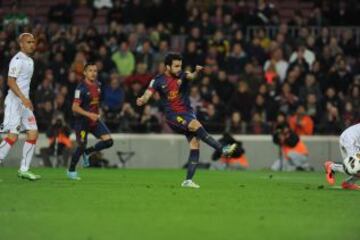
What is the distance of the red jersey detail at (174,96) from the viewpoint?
50.5ft

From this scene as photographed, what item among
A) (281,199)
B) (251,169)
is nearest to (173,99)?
(281,199)

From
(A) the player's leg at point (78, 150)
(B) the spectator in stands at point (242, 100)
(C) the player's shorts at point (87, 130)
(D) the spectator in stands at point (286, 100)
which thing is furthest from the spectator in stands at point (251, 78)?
(A) the player's leg at point (78, 150)

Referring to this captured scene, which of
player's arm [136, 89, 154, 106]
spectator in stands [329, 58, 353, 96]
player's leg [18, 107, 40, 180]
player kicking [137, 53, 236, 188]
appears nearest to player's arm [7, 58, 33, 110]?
player's leg [18, 107, 40, 180]

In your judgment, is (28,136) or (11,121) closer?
(11,121)

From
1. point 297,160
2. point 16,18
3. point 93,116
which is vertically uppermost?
point 16,18

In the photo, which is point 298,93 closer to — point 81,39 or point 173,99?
point 81,39

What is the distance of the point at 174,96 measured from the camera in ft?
50.6

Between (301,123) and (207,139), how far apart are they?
36.1 feet

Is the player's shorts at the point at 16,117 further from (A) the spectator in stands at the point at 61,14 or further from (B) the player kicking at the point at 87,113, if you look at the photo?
(A) the spectator in stands at the point at 61,14

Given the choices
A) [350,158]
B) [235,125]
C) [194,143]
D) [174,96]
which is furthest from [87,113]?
[235,125]

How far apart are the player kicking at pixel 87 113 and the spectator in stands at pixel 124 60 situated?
9838 mm

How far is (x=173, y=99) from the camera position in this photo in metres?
15.4

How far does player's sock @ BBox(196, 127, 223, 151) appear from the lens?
584 inches

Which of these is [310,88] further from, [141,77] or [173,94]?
[173,94]
